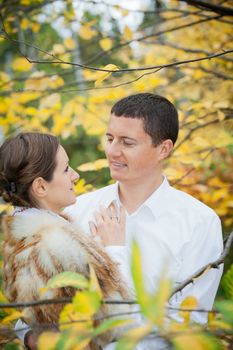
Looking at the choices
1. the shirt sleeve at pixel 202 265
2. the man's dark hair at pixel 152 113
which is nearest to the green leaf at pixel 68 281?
the shirt sleeve at pixel 202 265

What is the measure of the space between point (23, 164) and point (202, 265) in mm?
860

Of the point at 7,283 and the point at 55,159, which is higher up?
the point at 55,159

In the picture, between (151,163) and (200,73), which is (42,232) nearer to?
(151,163)

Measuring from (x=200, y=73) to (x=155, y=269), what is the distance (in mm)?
1980

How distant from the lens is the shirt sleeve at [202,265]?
1.89 m

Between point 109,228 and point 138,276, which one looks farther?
point 109,228

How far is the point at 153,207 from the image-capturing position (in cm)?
209

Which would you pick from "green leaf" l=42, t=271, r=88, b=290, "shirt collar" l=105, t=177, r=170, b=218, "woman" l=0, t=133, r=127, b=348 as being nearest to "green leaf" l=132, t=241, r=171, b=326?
"green leaf" l=42, t=271, r=88, b=290

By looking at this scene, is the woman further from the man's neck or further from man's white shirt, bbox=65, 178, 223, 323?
the man's neck

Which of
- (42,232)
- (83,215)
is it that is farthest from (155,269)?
(42,232)

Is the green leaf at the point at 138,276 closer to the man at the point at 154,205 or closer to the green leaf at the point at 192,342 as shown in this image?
the green leaf at the point at 192,342

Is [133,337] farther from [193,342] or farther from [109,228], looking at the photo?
[109,228]

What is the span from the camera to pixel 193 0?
77.0 inches

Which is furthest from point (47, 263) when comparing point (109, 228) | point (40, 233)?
point (109, 228)
